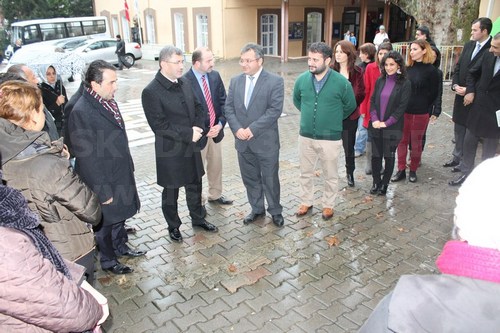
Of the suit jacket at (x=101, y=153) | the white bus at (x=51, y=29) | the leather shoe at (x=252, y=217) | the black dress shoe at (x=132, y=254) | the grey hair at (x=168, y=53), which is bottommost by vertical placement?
the black dress shoe at (x=132, y=254)

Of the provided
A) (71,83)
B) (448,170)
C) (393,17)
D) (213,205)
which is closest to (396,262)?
(213,205)

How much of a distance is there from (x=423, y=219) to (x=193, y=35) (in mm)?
21384

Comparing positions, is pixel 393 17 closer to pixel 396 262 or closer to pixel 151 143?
pixel 151 143

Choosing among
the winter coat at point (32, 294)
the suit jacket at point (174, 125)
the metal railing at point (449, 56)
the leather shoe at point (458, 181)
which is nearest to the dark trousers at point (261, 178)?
the suit jacket at point (174, 125)

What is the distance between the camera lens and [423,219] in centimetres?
503

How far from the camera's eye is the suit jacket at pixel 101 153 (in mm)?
3498

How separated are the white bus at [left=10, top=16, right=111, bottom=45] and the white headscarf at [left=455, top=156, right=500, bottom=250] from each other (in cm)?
2749

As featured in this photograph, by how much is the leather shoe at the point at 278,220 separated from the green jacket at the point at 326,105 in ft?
3.38

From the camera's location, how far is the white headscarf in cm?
130

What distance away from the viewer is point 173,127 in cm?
422

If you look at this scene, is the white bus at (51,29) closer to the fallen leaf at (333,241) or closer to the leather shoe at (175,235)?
the leather shoe at (175,235)

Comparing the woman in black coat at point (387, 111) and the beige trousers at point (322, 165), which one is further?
the woman in black coat at point (387, 111)

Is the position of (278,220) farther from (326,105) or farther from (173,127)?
(173,127)

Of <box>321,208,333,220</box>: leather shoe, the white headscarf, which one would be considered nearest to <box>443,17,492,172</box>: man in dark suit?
<box>321,208,333,220</box>: leather shoe
